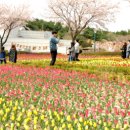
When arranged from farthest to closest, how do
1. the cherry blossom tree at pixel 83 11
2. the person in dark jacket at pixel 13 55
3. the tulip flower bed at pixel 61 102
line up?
the cherry blossom tree at pixel 83 11, the person in dark jacket at pixel 13 55, the tulip flower bed at pixel 61 102

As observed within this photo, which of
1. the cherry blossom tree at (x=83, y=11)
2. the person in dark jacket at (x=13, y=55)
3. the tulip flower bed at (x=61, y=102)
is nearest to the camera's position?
the tulip flower bed at (x=61, y=102)

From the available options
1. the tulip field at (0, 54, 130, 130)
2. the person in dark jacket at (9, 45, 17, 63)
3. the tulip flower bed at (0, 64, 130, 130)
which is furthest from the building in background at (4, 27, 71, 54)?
the tulip flower bed at (0, 64, 130, 130)

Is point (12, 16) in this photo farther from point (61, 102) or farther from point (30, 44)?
point (61, 102)

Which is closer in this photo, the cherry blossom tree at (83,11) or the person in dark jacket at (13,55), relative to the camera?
the person in dark jacket at (13,55)

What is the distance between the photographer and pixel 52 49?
71.2 ft

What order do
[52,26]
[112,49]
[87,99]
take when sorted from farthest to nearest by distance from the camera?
[52,26] < [112,49] < [87,99]

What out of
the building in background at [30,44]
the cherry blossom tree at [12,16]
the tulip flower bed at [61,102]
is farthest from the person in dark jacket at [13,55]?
the building in background at [30,44]

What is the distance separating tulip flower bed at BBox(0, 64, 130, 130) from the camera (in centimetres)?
767

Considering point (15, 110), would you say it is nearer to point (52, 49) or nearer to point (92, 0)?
point (52, 49)

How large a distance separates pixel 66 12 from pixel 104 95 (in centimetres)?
4600

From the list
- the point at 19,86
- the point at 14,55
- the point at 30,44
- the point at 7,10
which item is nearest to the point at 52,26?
the point at 30,44

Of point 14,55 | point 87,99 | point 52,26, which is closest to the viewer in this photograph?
point 87,99

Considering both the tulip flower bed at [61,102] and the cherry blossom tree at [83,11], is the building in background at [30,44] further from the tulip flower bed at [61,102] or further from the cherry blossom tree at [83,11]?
the tulip flower bed at [61,102]

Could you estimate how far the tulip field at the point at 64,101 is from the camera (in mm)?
7688
